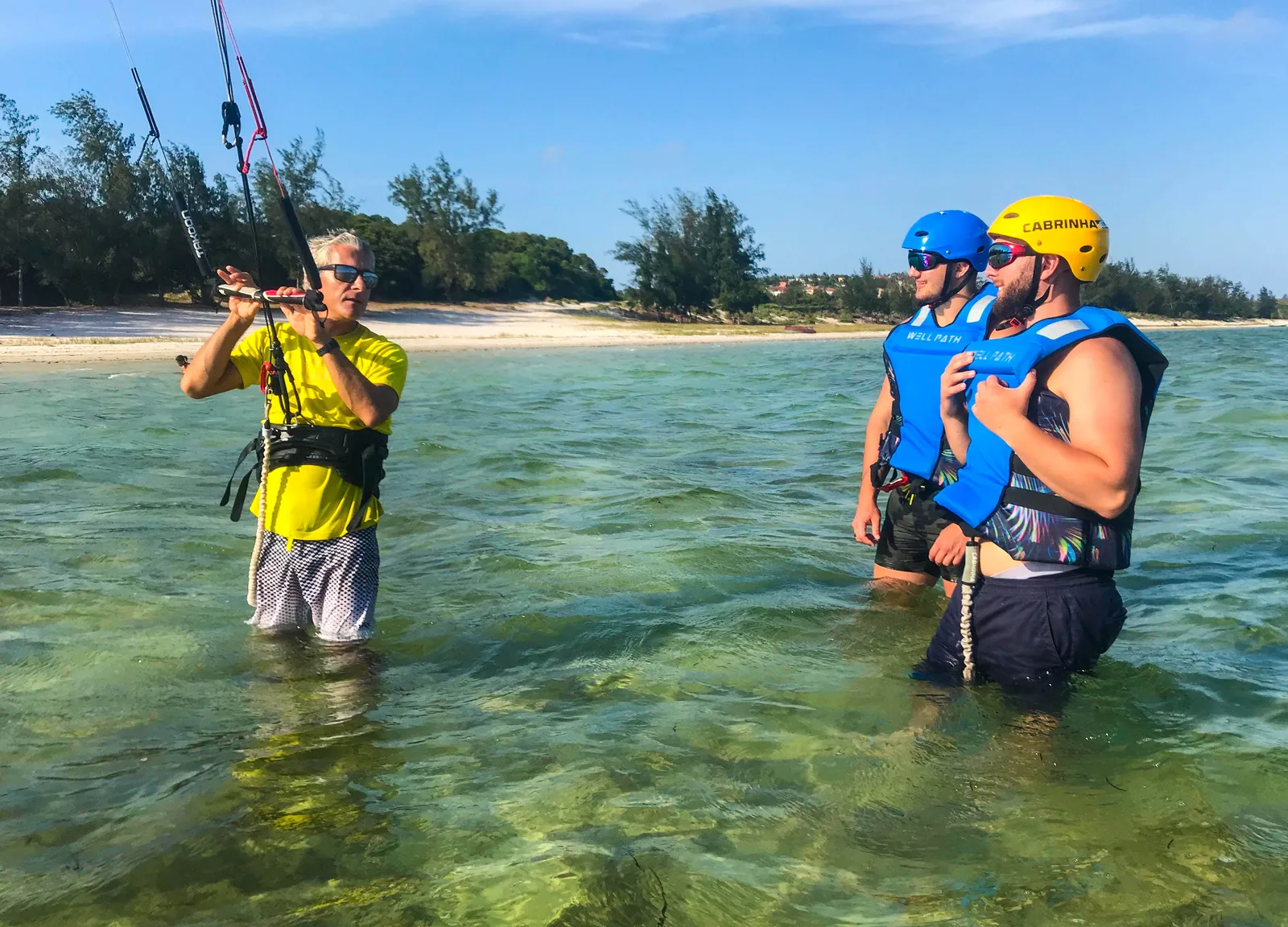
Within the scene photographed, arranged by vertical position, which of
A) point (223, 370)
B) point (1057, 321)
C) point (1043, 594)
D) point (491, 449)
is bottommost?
point (491, 449)

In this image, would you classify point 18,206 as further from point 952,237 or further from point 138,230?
point 952,237

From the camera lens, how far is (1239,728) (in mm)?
4488

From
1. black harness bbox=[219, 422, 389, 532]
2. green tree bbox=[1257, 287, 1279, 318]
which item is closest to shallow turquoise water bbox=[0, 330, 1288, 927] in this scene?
black harness bbox=[219, 422, 389, 532]

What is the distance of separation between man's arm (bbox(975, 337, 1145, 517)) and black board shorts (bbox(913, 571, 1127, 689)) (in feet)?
1.34

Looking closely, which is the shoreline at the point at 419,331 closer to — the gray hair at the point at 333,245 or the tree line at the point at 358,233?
the tree line at the point at 358,233

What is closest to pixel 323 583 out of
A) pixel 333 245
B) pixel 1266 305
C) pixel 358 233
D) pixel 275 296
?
pixel 275 296

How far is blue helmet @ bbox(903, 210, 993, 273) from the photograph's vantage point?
489 cm

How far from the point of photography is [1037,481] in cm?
364

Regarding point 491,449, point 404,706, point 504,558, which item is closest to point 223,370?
point 404,706

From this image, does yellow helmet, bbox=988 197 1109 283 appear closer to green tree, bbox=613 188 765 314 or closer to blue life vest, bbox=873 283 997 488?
blue life vest, bbox=873 283 997 488

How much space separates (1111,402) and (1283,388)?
22.9 metres

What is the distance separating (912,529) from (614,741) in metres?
2.17

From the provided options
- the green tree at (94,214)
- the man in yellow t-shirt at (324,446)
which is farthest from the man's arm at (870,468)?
the green tree at (94,214)

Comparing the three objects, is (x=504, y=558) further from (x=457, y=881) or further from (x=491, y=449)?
(x=491, y=449)
